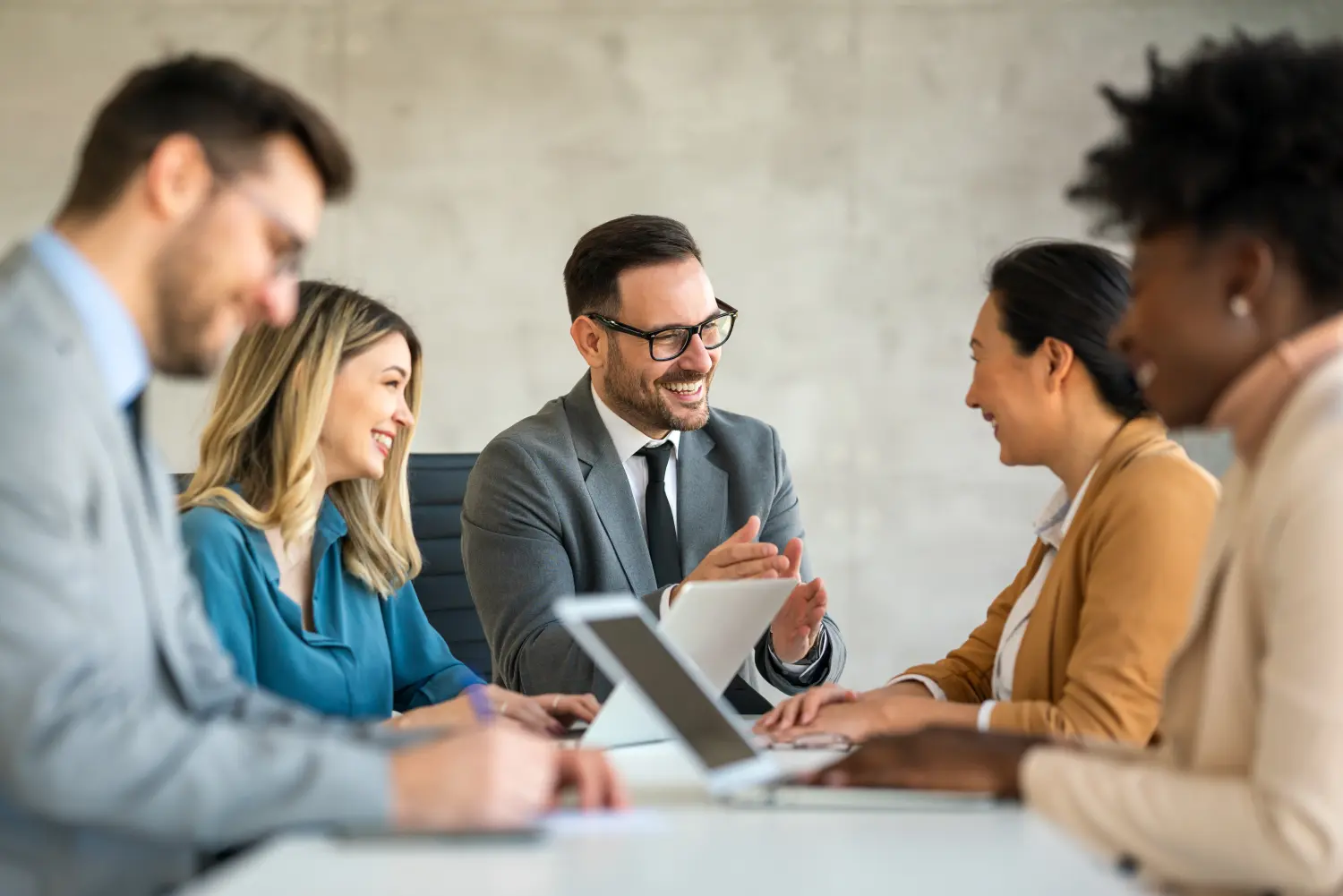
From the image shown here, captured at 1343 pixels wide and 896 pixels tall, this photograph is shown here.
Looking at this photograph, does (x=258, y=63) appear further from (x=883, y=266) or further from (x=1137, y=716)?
(x=1137, y=716)

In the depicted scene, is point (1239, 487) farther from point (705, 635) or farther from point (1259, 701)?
point (705, 635)

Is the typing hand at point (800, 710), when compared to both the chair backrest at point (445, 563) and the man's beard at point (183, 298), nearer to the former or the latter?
the man's beard at point (183, 298)

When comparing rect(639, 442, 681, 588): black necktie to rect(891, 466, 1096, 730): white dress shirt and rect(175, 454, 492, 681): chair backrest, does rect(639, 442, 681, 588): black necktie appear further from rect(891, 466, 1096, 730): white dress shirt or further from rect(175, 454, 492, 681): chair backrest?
rect(891, 466, 1096, 730): white dress shirt

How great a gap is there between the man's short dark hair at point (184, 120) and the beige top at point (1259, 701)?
1.07m

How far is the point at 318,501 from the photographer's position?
2533 millimetres

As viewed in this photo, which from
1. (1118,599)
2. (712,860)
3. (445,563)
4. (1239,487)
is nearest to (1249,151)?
(1239,487)

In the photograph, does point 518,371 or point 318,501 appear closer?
point 318,501

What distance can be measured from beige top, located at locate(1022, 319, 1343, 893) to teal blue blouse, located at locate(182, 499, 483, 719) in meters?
1.33

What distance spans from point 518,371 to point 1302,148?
374 cm

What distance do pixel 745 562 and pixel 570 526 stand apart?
66cm

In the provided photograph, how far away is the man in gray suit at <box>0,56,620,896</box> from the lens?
3.98 ft

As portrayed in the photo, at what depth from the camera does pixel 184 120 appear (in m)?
1.48

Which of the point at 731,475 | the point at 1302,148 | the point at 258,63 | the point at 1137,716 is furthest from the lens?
the point at 258,63

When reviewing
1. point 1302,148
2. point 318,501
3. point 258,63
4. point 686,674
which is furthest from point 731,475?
point 258,63
